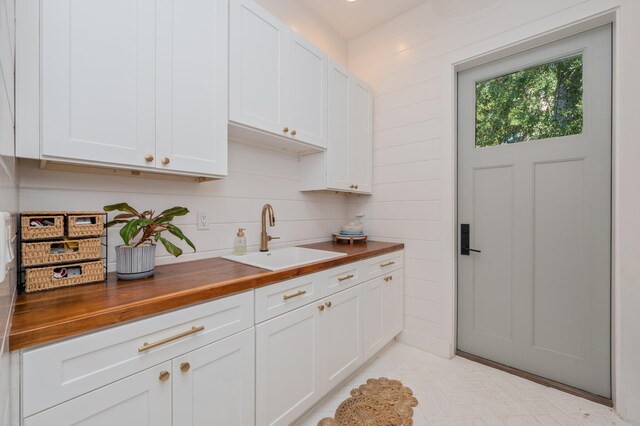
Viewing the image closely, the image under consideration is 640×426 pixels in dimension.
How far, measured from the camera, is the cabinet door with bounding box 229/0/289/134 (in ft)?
5.16

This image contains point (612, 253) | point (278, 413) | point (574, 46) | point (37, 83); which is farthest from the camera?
point (574, 46)

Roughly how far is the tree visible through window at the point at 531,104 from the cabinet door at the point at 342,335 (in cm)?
167

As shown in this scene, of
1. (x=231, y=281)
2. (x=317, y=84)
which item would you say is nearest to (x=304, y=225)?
(x=317, y=84)

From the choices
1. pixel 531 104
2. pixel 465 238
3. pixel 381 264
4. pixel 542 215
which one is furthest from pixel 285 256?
pixel 531 104

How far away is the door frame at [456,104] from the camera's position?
1.69 metres

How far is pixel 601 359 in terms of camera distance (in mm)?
1802

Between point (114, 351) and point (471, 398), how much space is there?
2.07 m

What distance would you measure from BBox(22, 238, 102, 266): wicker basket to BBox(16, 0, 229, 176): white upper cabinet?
0.32 metres

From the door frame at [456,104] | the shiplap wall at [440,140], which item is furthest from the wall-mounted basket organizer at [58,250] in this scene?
the door frame at [456,104]

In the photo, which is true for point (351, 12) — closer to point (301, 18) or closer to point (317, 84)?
point (301, 18)

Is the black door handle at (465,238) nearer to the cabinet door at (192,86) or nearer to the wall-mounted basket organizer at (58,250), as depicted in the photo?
the cabinet door at (192,86)

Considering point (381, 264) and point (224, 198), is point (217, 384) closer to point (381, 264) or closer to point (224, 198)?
point (224, 198)

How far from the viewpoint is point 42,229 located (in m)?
1.03

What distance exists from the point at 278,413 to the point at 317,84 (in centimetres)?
212
